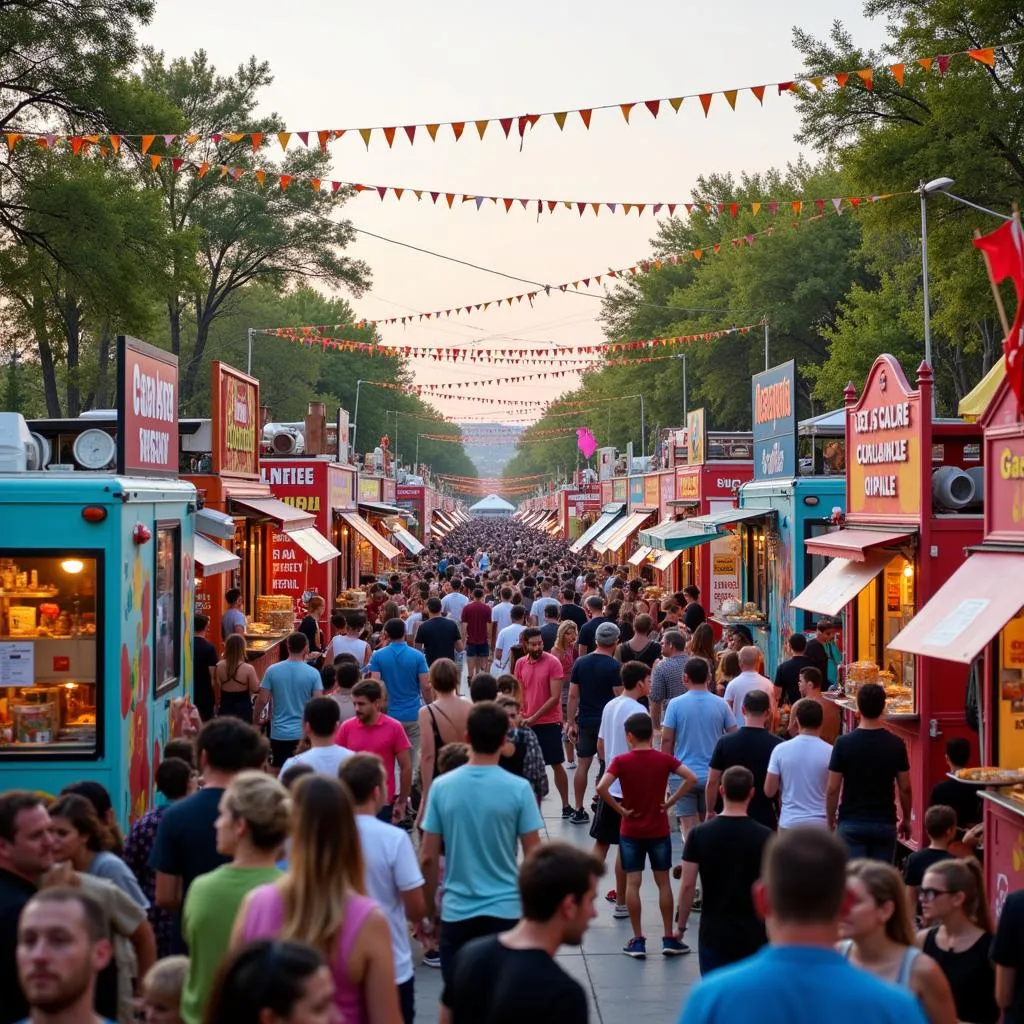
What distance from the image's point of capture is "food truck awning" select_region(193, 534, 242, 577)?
14.1 metres

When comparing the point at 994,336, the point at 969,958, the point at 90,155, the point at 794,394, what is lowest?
the point at 969,958

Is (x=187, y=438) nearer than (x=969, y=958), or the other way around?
(x=969, y=958)

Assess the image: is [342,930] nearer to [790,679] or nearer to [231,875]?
[231,875]

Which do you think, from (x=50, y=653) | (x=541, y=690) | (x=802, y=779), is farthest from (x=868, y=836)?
(x=50, y=653)

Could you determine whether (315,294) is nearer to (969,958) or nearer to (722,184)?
(722,184)

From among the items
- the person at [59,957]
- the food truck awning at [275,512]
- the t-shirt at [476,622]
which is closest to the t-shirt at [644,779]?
the person at [59,957]

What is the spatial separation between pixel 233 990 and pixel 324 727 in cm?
426

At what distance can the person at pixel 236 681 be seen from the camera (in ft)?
43.1

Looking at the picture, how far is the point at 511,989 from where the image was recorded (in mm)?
4051

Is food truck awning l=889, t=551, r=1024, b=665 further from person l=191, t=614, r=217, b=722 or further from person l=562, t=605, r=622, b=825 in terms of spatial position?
person l=191, t=614, r=217, b=722

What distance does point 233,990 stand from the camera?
3.27 meters

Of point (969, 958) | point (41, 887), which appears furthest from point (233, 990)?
point (969, 958)

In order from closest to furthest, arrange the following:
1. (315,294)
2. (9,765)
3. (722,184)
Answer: (9,765), (722,184), (315,294)

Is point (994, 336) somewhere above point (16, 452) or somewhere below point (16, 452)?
above
